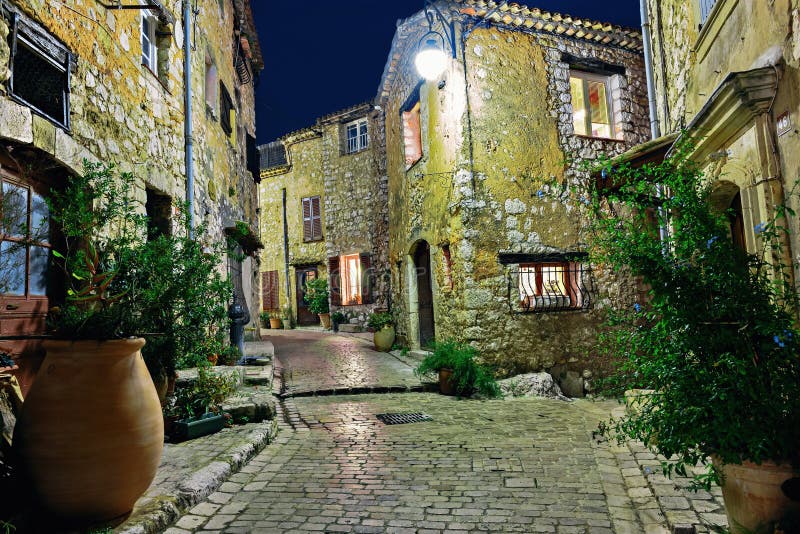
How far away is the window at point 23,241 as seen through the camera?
3430 millimetres

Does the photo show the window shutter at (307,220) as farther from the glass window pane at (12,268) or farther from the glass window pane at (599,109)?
the glass window pane at (12,268)

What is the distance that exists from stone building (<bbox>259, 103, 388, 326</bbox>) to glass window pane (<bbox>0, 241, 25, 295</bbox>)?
11.5 metres

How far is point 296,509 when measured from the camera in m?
3.17

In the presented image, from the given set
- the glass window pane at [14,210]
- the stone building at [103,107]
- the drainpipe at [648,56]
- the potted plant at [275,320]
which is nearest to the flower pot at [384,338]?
the stone building at [103,107]

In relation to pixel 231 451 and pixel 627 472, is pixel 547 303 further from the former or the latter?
pixel 231 451

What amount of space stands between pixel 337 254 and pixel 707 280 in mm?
15353

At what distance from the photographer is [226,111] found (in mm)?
9406

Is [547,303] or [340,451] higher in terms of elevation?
[547,303]

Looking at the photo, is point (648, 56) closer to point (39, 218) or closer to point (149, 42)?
point (149, 42)

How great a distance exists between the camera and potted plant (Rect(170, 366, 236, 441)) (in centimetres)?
439

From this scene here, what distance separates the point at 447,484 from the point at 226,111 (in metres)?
8.17

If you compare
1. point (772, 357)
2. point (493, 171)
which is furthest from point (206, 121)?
point (772, 357)

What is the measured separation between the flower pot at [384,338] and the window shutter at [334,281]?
5.86 meters

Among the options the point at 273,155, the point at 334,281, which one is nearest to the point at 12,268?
the point at 334,281
